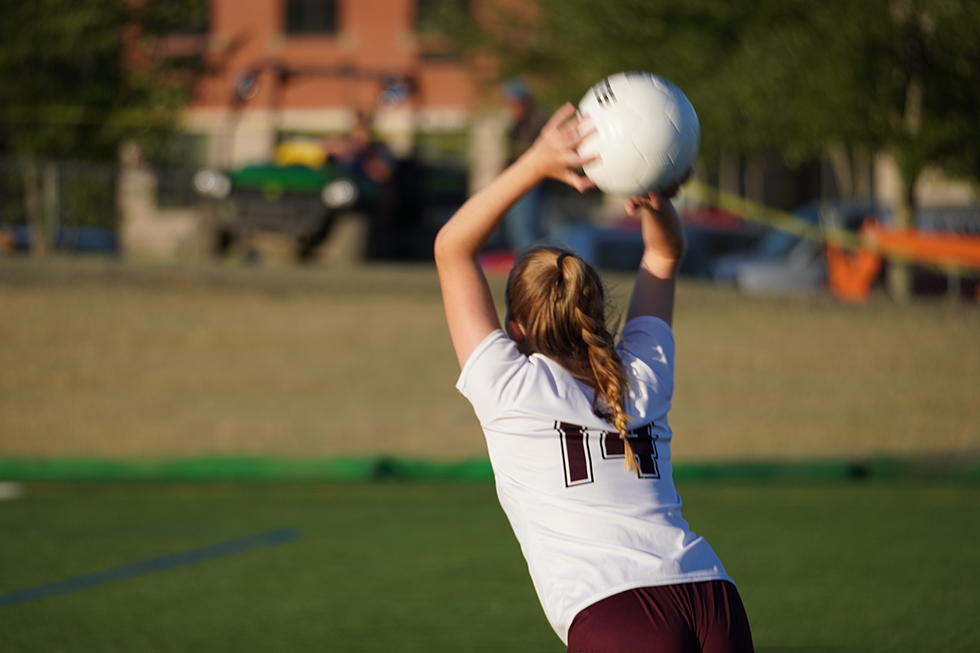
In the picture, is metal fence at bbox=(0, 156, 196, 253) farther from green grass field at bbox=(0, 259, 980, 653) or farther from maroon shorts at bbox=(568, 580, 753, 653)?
maroon shorts at bbox=(568, 580, 753, 653)

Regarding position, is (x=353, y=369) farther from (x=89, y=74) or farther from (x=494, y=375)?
(x=494, y=375)

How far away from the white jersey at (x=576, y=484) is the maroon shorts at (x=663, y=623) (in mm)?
23

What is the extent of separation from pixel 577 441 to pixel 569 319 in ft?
0.93

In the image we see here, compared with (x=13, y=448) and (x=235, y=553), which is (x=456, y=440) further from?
(x=235, y=553)

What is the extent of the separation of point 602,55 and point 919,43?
6.40m

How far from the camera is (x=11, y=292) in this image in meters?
16.3

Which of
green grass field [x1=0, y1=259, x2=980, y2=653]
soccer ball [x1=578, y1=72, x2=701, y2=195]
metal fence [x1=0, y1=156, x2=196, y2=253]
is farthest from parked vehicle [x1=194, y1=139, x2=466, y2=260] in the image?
soccer ball [x1=578, y1=72, x2=701, y2=195]

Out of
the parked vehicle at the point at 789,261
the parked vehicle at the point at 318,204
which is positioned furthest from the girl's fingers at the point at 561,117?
the parked vehicle at the point at 789,261

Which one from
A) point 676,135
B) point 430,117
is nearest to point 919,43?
point 676,135

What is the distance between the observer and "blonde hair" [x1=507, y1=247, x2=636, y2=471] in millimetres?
3336

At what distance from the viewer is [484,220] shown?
3.44 meters

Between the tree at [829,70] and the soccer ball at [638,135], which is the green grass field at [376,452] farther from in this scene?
the soccer ball at [638,135]

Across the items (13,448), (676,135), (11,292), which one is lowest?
(13,448)

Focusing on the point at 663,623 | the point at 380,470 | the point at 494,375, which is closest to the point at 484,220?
the point at 494,375
